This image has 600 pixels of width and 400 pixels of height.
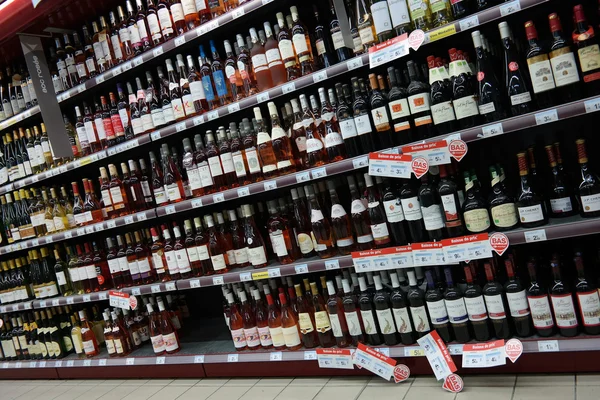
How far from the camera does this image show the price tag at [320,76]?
8.48ft

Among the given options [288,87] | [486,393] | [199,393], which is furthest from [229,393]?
[288,87]

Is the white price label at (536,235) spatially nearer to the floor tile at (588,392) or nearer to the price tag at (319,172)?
the floor tile at (588,392)

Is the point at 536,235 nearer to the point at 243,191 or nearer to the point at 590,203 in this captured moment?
the point at 590,203

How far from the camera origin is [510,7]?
81.5 inches

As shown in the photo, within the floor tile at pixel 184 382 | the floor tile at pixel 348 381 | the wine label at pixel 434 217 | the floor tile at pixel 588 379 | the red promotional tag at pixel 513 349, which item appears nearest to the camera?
the floor tile at pixel 588 379

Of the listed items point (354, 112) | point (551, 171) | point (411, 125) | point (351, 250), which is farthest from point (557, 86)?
point (351, 250)

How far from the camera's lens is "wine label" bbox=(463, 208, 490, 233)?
2287 millimetres

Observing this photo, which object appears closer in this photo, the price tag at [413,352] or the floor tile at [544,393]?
the floor tile at [544,393]

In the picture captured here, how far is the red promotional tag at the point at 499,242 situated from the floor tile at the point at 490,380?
0.62 metres

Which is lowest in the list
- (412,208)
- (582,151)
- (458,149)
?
(412,208)

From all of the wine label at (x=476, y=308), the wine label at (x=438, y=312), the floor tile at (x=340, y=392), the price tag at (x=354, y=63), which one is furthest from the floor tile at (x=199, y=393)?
the price tag at (x=354, y=63)

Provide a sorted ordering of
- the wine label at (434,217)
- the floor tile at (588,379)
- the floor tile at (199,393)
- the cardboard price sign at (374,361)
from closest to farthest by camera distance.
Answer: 1. the floor tile at (588,379)
2. the wine label at (434,217)
3. the cardboard price sign at (374,361)
4. the floor tile at (199,393)

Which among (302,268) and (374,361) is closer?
(374,361)

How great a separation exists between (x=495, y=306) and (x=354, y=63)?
1.40 m
